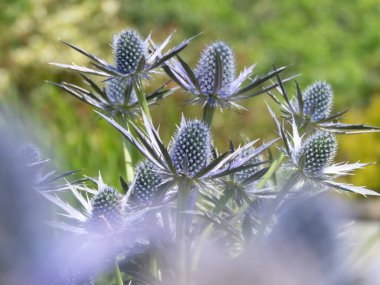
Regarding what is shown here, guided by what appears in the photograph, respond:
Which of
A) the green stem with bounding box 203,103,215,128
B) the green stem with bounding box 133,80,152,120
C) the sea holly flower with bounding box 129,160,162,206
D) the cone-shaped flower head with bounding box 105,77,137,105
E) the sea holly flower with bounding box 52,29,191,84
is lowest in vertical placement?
the sea holly flower with bounding box 129,160,162,206

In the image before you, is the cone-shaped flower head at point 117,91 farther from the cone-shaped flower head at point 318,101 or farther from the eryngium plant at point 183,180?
the cone-shaped flower head at point 318,101

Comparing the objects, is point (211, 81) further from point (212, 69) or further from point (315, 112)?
point (315, 112)

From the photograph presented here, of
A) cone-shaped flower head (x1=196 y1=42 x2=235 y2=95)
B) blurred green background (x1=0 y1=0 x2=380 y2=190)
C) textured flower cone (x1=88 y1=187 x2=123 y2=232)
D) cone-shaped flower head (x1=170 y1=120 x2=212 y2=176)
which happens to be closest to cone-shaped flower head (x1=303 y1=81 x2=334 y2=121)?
cone-shaped flower head (x1=196 y1=42 x2=235 y2=95)

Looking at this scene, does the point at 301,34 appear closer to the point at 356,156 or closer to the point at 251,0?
the point at 251,0

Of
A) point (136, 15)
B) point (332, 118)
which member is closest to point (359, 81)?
point (136, 15)

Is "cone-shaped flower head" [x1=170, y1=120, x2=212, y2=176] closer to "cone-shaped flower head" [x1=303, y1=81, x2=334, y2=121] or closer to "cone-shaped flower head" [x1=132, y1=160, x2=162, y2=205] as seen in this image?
"cone-shaped flower head" [x1=132, y1=160, x2=162, y2=205]

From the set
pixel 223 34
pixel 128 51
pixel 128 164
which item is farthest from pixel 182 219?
pixel 223 34

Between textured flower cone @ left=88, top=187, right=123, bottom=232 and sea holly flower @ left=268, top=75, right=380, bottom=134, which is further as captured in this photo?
sea holly flower @ left=268, top=75, right=380, bottom=134
